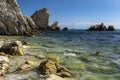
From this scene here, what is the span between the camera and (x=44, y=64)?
52.0 ft

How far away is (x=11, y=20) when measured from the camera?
66.4 m

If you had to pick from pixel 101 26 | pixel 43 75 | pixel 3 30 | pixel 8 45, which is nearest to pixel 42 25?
pixel 101 26

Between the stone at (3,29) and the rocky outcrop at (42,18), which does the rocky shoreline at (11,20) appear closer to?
the stone at (3,29)

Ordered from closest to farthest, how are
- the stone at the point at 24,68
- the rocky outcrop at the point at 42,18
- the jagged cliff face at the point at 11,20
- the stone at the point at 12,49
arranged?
the stone at the point at 24,68, the stone at the point at 12,49, the jagged cliff face at the point at 11,20, the rocky outcrop at the point at 42,18

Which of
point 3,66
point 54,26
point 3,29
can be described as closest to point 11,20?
point 3,29

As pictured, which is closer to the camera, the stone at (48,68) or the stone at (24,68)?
the stone at (48,68)

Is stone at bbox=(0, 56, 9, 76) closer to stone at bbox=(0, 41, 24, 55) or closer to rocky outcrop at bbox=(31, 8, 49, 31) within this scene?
stone at bbox=(0, 41, 24, 55)

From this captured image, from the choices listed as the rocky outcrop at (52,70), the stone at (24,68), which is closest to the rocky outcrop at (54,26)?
the stone at (24,68)

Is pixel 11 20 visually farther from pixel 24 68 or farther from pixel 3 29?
pixel 24 68

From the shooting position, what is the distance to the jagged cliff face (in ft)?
215

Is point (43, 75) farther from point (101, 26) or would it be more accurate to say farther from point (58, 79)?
point (101, 26)

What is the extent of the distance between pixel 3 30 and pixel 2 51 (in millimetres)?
43999

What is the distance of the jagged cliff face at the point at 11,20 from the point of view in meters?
65.4

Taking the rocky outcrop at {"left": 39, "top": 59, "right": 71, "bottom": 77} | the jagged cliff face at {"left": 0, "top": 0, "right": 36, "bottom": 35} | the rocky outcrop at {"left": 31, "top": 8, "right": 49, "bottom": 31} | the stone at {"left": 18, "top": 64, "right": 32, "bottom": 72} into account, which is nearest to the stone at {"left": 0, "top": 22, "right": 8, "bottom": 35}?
the jagged cliff face at {"left": 0, "top": 0, "right": 36, "bottom": 35}
